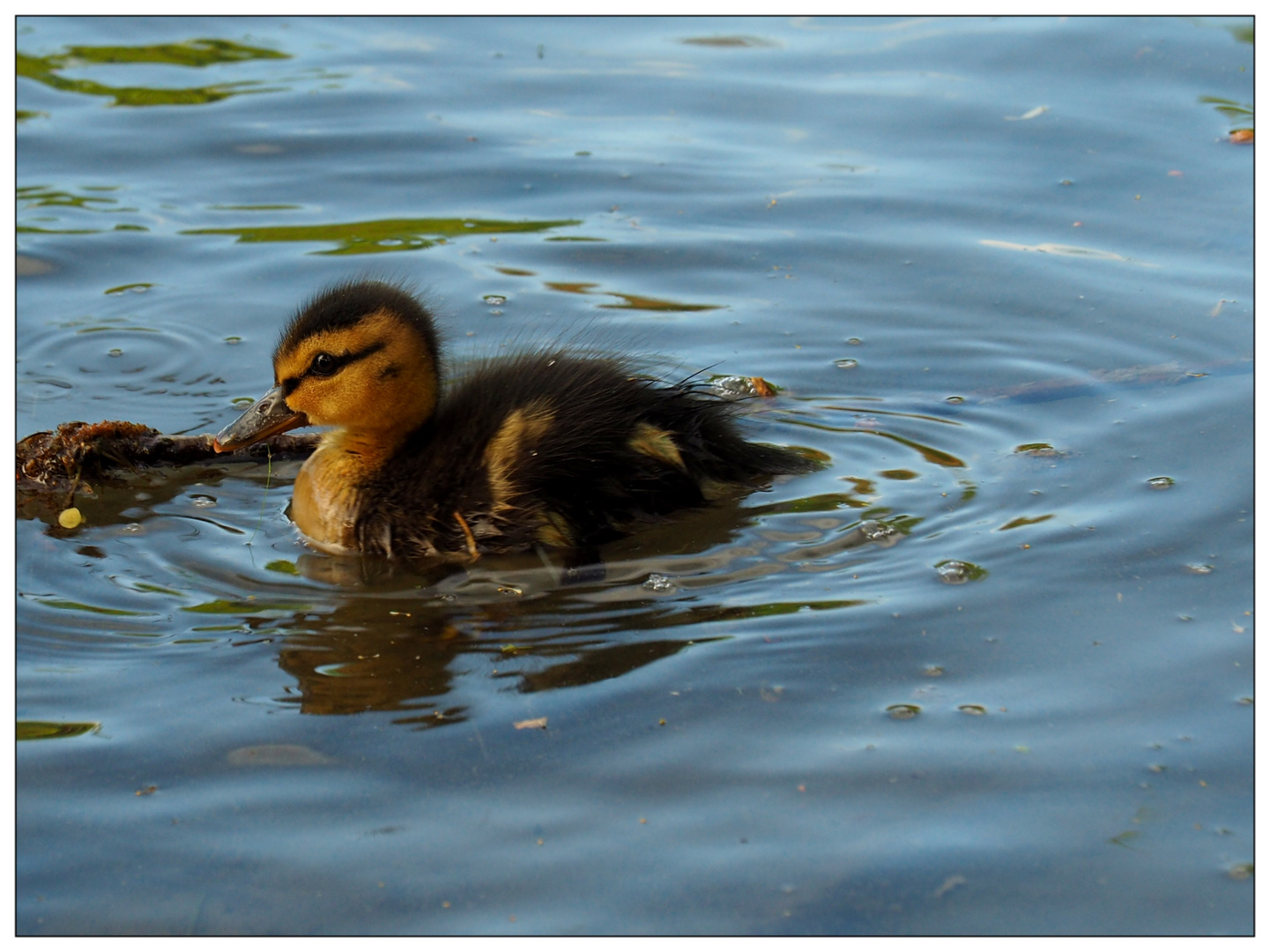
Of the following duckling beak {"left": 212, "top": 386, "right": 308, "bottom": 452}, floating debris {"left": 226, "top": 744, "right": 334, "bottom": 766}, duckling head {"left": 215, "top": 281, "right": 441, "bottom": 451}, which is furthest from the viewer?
duckling beak {"left": 212, "top": 386, "right": 308, "bottom": 452}

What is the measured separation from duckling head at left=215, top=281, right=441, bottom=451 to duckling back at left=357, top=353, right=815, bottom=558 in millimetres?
135

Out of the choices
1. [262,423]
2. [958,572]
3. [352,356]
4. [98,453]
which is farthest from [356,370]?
[958,572]

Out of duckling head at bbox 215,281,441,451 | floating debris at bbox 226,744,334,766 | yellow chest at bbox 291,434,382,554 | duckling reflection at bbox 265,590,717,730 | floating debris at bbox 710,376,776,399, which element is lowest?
floating debris at bbox 226,744,334,766

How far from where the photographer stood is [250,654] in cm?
431

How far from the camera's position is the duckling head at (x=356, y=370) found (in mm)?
5027

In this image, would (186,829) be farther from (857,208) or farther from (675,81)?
(675,81)

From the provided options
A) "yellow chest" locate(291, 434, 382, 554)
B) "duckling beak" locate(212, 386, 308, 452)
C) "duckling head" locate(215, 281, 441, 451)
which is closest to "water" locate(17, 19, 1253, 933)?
"yellow chest" locate(291, 434, 382, 554)

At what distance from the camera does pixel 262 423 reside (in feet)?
17.0

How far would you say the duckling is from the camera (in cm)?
491

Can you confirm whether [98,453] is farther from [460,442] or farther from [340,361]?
[460,442]

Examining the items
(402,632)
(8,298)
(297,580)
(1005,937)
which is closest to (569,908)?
(1005,937)

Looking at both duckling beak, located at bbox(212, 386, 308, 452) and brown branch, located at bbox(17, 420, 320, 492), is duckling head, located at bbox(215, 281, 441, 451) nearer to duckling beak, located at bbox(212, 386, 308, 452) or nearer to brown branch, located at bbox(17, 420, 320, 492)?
duckling beak, located at bbox(212, 386, 308, 452)

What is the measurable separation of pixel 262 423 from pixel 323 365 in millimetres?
331

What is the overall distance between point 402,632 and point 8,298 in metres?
2.42
